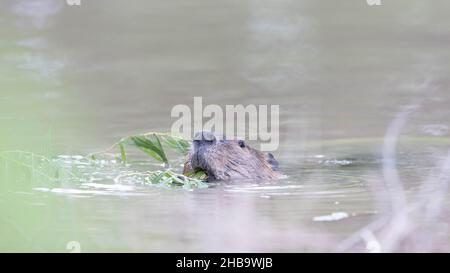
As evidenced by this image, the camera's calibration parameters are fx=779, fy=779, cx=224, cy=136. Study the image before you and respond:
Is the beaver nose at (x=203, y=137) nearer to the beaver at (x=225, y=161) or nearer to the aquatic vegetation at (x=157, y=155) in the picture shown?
the beaver at (x=225, y=161)

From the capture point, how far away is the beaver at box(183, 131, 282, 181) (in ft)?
16.0

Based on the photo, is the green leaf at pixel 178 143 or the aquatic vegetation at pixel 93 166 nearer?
the aquatic vegetation at pixel 93 166

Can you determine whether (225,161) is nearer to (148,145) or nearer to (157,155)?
(157,155)

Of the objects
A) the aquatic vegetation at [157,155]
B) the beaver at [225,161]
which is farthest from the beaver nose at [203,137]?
the aquatic vegetation at [157,155]

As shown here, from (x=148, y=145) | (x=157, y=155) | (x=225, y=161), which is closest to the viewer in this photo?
(x=148, y=145)

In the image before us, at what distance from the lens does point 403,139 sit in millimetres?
5941

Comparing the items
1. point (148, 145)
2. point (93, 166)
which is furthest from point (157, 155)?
point (93, 166)

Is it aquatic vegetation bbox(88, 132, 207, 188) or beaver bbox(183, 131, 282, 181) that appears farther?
beaver bbox(183, 131, 282, 181)

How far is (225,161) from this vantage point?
495 cm

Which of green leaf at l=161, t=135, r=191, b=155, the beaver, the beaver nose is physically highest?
the beaver nose

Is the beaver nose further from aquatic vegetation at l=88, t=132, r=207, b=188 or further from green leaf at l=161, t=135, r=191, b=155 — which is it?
aquatic vegetation at l=88, t=132, r=207, b=188

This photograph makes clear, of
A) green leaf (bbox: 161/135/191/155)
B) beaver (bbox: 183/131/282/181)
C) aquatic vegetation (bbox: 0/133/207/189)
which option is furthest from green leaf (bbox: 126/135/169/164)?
beaver (bbox: 183/131/282/181)

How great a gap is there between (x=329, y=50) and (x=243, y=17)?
1.29m

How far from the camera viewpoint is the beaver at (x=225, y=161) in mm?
4887
